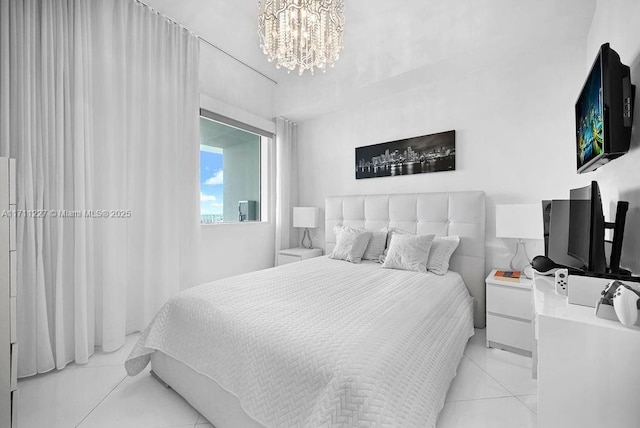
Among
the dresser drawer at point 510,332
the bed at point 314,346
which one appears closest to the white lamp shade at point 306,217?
the bed at point 314,346

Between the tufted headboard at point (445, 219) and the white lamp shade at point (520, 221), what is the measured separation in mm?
293

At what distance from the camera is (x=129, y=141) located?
2.53 m

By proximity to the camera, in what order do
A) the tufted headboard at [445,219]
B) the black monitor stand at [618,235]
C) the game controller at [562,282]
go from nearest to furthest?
the black monitor stand at [618,235] < the game controller at [562,282] < the tufted headboard at [445,219]

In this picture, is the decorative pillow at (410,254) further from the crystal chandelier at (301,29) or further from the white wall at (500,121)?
the crystal chandelier at (301,29)

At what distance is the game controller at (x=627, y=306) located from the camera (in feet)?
3.30

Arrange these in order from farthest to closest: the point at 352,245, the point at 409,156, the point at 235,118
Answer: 1. the point at 235,118
2. the point at 409,156
3. the point at 352,245

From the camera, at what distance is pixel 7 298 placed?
1.41 m

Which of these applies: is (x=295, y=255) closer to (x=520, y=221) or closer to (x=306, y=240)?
(x=306, y=240)

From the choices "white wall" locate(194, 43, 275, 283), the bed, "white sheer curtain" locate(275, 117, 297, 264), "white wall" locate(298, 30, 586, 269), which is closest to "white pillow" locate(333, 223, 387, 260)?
the bed

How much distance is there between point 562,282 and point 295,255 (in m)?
2.83

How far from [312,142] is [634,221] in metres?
3.51

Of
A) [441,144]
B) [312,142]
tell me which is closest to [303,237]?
[312,142]

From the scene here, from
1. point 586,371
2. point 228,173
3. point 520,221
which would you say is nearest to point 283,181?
point 228,173

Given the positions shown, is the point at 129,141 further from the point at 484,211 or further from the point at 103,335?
the point at 484,211
